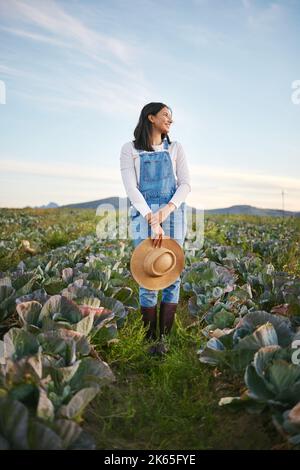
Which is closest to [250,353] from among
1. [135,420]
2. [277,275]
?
[135,420]

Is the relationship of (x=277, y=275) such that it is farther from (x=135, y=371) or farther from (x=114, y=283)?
(x=135, y=371)

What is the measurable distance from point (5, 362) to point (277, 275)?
3.11 m

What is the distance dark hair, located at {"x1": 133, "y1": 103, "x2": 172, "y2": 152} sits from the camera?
4.00m

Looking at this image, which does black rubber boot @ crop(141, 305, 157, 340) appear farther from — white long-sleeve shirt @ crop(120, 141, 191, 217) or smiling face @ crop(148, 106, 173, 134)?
smiling face @ crop(148, 106, 173, 134)

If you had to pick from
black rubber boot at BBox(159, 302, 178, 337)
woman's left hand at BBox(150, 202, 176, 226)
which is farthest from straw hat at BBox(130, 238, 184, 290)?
black rubber boot at BBox(159, 302, 178, 337)

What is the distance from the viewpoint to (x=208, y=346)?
123 inches

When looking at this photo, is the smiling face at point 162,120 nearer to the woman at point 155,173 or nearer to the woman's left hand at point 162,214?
the woman at point 155,173

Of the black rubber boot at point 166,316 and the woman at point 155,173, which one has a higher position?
the woman at point 155,173

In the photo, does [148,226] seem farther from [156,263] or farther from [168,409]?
[168,409]

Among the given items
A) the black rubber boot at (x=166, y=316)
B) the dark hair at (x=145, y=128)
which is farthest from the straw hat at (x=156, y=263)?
the dark hair at (x=145, y=128)

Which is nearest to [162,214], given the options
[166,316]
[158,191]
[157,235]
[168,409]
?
[157,235]

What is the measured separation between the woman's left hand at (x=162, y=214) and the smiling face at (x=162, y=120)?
2.08ft

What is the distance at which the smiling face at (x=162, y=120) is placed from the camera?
398cm

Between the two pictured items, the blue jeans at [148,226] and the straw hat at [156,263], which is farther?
the blue jeans at [148,226]
